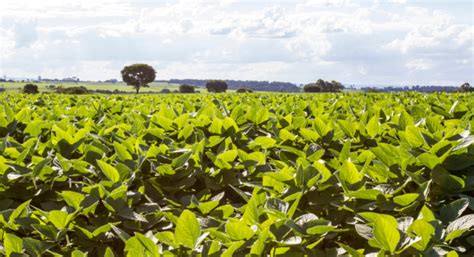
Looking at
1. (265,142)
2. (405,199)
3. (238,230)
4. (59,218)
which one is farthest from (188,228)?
(265,142)

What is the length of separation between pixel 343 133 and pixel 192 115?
6.00ft

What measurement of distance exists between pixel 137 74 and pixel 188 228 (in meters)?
131

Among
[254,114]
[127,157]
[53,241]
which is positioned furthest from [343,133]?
[53,241]

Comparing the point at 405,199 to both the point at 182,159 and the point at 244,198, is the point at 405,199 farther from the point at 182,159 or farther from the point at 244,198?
the point at 182,159

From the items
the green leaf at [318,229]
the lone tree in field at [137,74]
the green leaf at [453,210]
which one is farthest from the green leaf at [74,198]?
the lone tree in field at [137,74]

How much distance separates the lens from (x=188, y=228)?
2.29m

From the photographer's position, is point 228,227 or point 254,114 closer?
point 228,227

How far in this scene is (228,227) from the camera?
2279mm

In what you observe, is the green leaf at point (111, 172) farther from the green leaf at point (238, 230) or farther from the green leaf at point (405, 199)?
the green leaf at point (405, 199)

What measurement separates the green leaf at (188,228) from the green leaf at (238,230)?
14 centimetres

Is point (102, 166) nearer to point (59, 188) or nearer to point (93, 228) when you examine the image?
point (93, 228)

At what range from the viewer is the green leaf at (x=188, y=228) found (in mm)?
2281

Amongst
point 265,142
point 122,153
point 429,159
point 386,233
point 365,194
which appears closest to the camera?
point 386,233

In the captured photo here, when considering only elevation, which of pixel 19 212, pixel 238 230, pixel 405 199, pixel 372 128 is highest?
pixel 372 128
